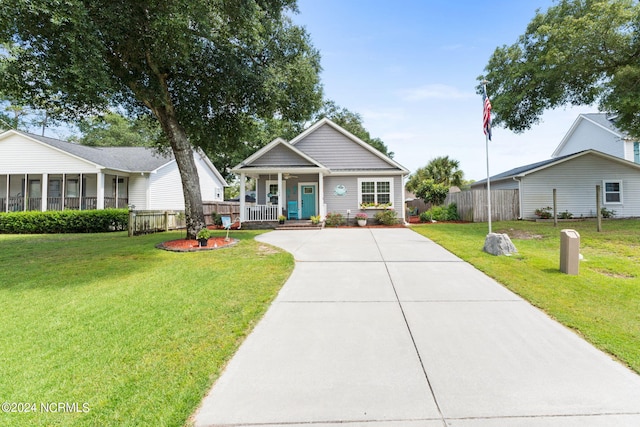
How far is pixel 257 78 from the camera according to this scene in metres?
9.67

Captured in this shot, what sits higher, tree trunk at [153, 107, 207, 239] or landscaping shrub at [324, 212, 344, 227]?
A: tree trunk at [153, 107, 207, 239]

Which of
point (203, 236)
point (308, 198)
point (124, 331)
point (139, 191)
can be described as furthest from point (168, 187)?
point (124, 331)

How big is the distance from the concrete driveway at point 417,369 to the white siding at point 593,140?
2618cm

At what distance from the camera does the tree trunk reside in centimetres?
972

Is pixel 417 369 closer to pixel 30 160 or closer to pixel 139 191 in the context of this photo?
pixel 139 191

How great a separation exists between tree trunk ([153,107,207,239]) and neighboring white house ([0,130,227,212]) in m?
7.68

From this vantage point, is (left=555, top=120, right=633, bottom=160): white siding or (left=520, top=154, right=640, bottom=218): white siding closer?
(left=520, top=154, right=640, bottom=218): white siding

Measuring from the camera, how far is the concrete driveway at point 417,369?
84.8 inches

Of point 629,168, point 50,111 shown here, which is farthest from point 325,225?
point 629,168

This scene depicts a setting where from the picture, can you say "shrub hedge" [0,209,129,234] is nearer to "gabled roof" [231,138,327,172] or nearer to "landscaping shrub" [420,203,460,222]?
"gabled roof" [231,138,327,172]

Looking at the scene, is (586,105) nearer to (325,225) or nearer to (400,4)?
(400,4)

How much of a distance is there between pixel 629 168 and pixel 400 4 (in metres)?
17.3

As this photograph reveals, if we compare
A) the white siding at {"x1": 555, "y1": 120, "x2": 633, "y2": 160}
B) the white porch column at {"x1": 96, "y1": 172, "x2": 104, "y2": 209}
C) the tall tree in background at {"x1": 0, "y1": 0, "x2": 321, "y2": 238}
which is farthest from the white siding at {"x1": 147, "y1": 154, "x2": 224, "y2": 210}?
the white siding at {"x1": 555, "y1": 120, "x2": 633, "y2": 160}

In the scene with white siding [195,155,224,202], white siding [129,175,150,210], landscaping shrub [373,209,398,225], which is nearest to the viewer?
landscaping shrub [373,209,398,225]
